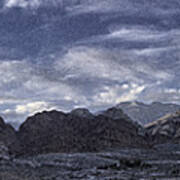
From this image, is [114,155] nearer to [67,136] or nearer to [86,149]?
[86,149]

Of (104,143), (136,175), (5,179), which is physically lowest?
(104,143)

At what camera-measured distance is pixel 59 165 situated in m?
121

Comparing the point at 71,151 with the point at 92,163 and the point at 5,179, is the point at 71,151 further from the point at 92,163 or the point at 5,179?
the point at 5,179

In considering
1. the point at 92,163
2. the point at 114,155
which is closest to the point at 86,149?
the point at 114,155

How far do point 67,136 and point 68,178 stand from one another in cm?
11224

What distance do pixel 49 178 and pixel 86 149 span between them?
96.6 m

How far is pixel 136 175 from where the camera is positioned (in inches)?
3420

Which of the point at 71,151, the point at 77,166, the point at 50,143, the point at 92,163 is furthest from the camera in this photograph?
the point at 50,143

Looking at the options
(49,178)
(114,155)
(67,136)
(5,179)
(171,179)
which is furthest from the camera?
(67,136)

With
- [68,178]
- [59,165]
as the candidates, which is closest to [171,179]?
[68,178]

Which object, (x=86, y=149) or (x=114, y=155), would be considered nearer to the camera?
(x=114, y=155)

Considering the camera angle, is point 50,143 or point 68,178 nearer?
point 68,178

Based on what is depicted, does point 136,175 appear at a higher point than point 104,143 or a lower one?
higher

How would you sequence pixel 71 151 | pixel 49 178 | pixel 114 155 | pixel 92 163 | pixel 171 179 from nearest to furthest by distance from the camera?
pixel 171 179 < pixel 49 178 < pixel 92 163 < pixel 114 155 < pixel 71 151
